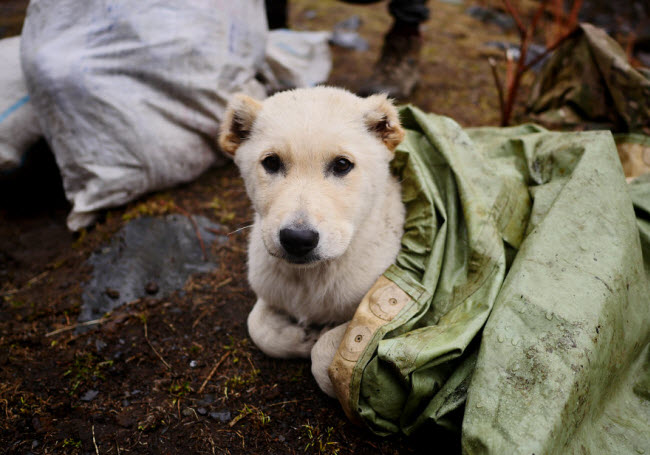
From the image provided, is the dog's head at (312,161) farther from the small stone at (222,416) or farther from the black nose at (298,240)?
the small stone at (222,416)

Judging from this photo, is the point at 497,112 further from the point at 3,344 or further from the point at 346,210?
the point at 3,344

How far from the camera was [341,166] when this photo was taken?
2414mm

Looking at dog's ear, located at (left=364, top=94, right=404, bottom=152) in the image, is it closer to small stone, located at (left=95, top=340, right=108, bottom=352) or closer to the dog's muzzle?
the dog's muzzle

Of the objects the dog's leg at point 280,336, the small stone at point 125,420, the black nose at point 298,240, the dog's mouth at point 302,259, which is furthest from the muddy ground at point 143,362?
the black nose at point 298,240

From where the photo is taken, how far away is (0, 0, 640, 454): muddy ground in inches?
97.6

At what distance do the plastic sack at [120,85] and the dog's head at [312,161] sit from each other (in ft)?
5.66

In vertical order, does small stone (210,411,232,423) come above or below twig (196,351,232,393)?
above

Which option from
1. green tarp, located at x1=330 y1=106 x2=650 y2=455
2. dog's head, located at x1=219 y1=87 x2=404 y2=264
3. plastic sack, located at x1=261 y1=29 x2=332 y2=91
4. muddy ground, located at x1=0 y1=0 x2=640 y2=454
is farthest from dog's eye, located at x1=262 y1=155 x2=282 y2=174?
plastic sack, located at x1=261 y1=29 x2=332 y2=91

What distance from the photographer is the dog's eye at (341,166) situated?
2.39 metres

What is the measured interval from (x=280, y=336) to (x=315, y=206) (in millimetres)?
1137

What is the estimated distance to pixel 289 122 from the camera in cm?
237

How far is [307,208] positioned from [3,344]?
8.36 feet

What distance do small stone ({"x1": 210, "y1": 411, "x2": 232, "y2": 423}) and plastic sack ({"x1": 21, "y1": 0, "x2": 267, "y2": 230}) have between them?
238 cm

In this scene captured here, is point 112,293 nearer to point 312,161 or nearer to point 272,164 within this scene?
point 272,164
